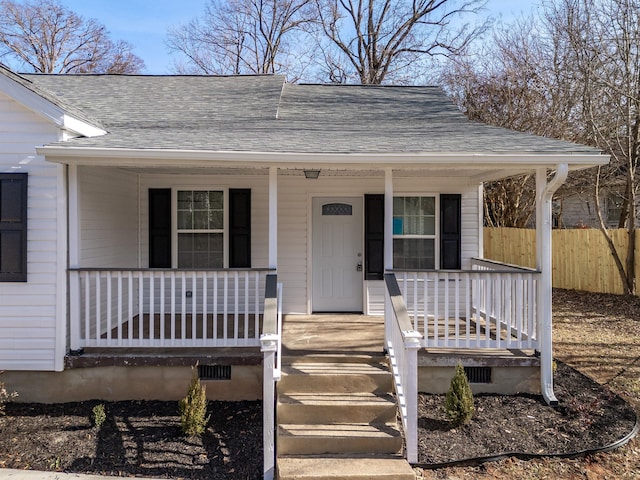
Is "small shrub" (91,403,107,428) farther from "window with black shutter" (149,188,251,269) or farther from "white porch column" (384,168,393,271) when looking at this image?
"white porch column" (384,168,393,271)

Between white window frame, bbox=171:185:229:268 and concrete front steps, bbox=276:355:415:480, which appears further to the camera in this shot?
white window frame, bbox=171:185:229:268

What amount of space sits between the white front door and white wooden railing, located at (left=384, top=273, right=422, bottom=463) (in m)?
2.63

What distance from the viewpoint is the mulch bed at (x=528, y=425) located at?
14.8 ft

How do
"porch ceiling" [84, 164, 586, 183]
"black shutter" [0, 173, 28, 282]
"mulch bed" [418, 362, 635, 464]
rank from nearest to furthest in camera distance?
"mulch bed" [418, 362, 635, 464], "black shutter" [0, 173, 28, 282], "porch ceiling" [84, 164, 586, 183]

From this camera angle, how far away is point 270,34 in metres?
22.3

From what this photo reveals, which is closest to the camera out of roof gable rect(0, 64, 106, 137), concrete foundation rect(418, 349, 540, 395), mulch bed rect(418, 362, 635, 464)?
mulch bed rect(418, 362, 635, 464)

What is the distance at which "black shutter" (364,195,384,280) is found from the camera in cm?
775

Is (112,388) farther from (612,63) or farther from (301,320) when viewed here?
(612,63)

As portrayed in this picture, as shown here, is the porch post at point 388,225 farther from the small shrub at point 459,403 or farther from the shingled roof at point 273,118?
the small shrub at point 459,403

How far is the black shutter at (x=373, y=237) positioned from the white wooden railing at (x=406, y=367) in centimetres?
244

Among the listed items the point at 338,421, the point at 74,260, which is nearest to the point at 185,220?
the point at 74,260

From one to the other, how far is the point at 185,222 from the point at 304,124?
8.34 ft

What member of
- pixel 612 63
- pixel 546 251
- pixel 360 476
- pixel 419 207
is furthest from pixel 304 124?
pixel 612 63

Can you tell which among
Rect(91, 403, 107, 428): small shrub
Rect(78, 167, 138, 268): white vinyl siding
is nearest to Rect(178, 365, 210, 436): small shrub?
Rect(91, 403, 107, 428): small shrub
